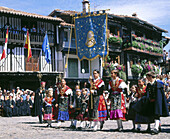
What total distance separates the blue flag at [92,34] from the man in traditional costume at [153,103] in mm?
3532

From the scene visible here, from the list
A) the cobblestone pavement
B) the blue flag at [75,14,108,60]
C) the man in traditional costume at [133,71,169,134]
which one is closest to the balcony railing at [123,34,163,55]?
the blue flag at [75,14,108,60]

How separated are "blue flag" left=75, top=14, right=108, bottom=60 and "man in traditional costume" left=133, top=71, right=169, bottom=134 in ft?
11.6

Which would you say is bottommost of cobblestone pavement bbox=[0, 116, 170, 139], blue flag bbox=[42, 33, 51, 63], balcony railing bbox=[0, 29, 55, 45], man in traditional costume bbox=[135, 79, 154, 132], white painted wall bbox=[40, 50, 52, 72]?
cobblestone pavement bbox=[0, 116, 170, 139]

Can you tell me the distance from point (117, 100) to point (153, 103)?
1.22 meters

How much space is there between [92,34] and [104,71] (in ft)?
66.0

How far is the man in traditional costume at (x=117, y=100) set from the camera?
9.22m

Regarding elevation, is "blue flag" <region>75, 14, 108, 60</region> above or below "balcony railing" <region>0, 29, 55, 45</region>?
below

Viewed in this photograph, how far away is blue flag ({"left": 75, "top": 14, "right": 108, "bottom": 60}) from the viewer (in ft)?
38.5

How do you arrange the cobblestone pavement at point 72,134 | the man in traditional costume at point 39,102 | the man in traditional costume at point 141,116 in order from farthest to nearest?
the man in traditional costume at point 39,102 → the man in traditional costume at point 141,116 → the cobblestone pavement at point 72,134

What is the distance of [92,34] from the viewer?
1195 cm

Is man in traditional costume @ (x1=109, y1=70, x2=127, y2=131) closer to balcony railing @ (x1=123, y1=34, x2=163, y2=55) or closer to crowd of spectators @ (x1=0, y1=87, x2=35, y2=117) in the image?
crowd of spectators @ (x1=0, y1=87, x2=35, y2=117)

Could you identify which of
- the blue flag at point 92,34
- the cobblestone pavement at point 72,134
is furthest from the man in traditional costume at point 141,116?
the blue flag at point 92,34

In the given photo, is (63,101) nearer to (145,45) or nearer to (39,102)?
(39,102)

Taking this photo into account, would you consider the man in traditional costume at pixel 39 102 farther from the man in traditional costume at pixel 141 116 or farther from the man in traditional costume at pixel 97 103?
the man in traditional costume at pixel 141 116
